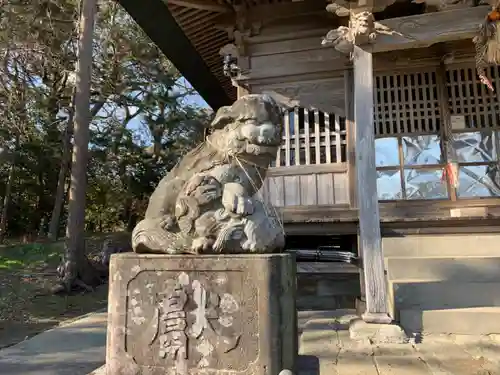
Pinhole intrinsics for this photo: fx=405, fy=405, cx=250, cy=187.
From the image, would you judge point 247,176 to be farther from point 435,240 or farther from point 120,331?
point 435,240

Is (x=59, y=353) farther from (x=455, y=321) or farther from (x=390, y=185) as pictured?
(x=390, y=185)

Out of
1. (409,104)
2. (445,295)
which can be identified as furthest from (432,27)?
(445,295)

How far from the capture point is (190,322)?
222cm

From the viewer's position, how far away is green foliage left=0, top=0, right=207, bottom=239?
40.2 ft

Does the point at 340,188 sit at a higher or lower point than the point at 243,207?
higher

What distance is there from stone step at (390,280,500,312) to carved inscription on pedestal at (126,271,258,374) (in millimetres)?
3010

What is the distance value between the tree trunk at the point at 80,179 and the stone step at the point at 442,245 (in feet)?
19.9

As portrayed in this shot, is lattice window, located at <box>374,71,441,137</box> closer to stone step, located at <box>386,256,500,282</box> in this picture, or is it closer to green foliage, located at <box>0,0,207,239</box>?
stone step, located at <box>386,256,500,282</box>

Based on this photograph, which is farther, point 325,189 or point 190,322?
point 325,189

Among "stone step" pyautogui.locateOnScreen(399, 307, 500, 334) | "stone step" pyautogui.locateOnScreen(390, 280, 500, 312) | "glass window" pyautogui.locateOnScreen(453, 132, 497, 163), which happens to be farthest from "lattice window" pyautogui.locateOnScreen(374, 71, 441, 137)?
"stone step" pyautogui.locateOnScreen(399, 307, 500, 334)

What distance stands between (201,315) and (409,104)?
5562 mm

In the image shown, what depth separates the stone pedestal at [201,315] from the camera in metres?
2.14

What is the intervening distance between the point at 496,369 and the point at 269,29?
18.4 ft

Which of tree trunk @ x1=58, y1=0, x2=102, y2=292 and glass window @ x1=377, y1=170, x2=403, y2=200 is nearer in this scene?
glass window @ x1=377, y1=170, x2=403, y2=200
